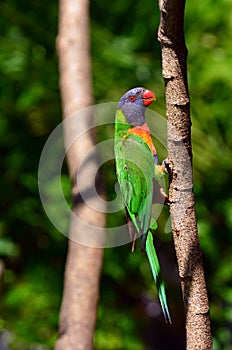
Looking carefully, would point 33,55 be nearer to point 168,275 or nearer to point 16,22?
point 16,22

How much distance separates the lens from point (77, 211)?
4.35ft

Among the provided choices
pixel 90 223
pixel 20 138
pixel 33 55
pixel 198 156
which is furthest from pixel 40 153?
Answer: pixel 90 223

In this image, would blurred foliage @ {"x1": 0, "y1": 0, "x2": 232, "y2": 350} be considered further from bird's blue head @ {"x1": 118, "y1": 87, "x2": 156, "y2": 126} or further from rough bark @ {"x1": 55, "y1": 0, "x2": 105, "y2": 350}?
bird's blue head @ {"x1": 118, "y1": 87, "x2": 156, "y2": 126}

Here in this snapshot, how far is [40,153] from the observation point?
2.04 metres

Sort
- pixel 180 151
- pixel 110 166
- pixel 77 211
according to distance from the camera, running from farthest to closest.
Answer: pixel 110 166
pixel 77 211
pixel 180 151

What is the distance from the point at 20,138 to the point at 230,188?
2.03 ft

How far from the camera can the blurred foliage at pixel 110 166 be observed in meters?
1.90

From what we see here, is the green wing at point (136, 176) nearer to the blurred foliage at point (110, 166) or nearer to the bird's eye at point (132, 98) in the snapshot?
the bird's eye at point (132, 98)

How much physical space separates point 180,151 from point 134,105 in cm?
11

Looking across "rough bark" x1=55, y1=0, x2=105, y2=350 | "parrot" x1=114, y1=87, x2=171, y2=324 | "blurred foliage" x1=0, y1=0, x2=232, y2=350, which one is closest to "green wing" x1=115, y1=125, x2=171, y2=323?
"parrot" x1=114, y1=87, x2=171, y2=324

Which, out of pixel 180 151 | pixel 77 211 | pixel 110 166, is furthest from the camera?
pixel 110 166

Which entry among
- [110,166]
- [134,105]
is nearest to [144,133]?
[134,105]

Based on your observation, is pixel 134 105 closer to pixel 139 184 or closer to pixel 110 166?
pixel 139 184

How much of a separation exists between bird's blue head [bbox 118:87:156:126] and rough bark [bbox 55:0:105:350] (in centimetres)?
58
